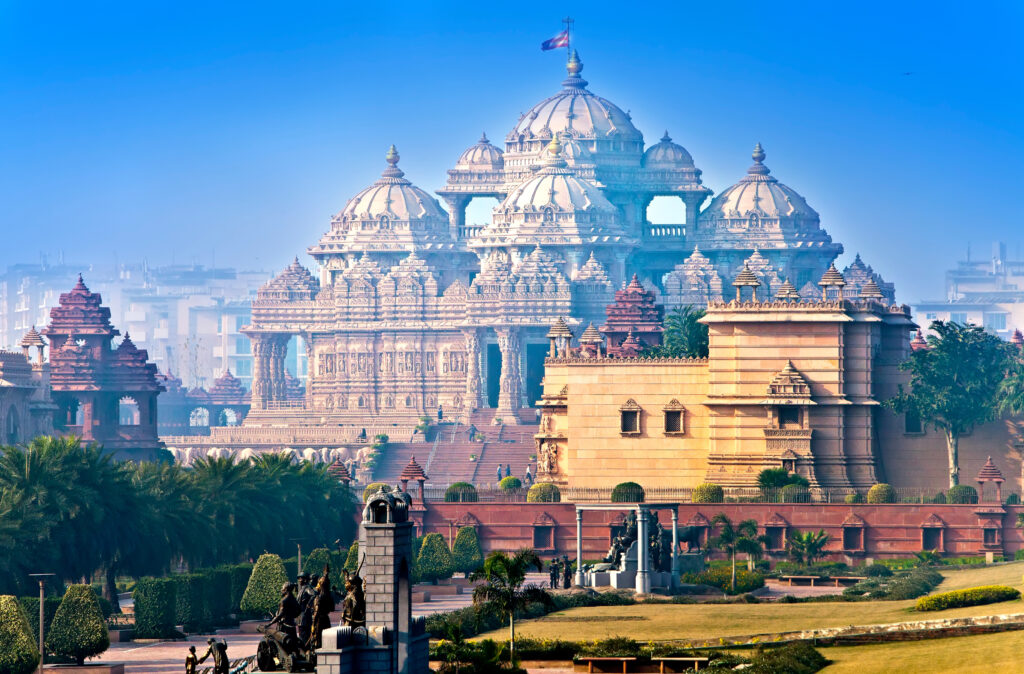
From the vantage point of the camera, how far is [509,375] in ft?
559

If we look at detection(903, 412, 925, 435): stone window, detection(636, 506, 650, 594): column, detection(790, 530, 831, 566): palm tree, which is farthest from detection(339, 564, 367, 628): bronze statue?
detection(903, 412, 925, 435): stone window

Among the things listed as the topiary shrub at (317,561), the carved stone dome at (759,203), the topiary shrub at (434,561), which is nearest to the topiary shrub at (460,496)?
the topiary shrub at (434,561)

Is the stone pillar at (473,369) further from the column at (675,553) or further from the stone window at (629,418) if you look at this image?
the column at (675,553)

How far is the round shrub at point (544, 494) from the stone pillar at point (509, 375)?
5883 centimetres

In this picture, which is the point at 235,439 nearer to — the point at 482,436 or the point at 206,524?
the point at 482,436

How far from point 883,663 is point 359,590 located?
11903 millimetres

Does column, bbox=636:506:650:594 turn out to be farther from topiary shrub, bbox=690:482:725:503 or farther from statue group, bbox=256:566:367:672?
statue group, bbox=256:566:367:672

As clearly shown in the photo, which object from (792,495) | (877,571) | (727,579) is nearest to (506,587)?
(727,579)

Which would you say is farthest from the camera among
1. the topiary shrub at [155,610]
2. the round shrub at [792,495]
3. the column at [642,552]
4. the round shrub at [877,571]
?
the round shrub at [792,495]

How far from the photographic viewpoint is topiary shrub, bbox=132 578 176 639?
240 ft

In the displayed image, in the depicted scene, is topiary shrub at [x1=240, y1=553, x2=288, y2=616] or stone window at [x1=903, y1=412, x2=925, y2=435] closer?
topiary shrub at [x1=240, y1=553, x2=288, y2=616]

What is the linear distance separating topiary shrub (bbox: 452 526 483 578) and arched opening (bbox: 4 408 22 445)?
99.9 feet

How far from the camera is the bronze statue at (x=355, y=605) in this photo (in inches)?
2114

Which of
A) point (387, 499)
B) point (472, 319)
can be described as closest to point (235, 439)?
point (472, 319)
